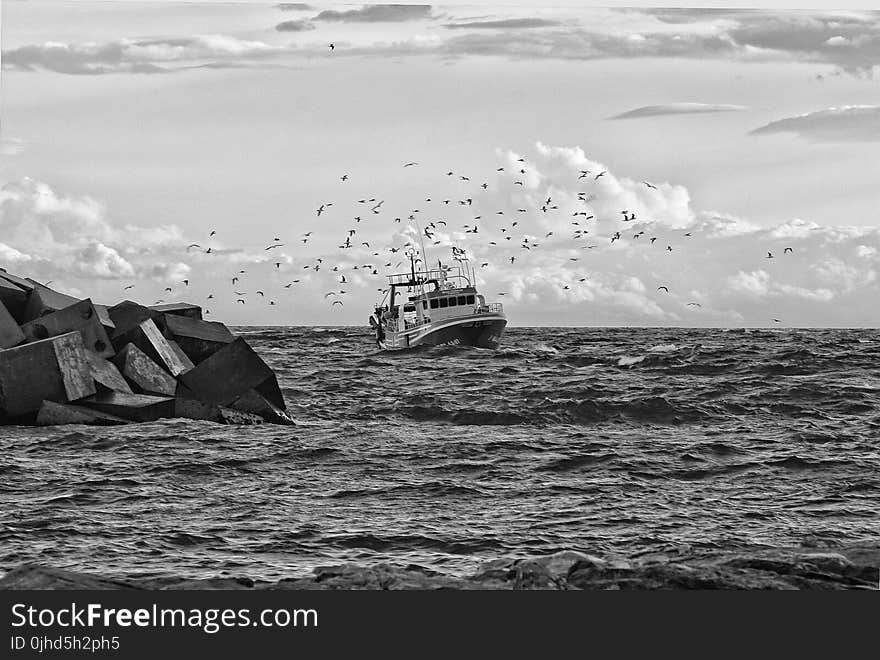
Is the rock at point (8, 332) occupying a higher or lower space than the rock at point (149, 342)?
higher

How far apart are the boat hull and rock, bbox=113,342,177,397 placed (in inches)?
1389

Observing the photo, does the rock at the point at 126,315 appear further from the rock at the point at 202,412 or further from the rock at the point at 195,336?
the rock at the point at 202,412

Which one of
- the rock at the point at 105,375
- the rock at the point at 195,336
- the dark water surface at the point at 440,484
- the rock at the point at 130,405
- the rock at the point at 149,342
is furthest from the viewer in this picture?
the rock at the point at 195,336

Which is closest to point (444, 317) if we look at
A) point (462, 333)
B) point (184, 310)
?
point (462, 333)

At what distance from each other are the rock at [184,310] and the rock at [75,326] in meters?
3.89

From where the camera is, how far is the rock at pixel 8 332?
60.8 feet

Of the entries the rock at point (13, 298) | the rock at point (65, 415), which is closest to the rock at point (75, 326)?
the rock at point (65, 415)

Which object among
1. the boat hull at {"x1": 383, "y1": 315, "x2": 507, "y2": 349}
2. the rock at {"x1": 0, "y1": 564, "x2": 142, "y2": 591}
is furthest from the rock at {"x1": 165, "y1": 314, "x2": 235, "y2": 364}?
the boat hull at {"x1": 383, "y1": 315, "x2": 507, "y2": 349}

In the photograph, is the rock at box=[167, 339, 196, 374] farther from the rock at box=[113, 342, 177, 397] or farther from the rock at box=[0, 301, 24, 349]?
the rock at box=[0, 301, 24, 349]

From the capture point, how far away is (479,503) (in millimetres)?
12766

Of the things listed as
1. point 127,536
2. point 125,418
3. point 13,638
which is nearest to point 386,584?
point 13,638

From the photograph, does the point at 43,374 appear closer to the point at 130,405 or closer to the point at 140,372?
the point at 130,405

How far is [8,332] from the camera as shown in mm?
18625

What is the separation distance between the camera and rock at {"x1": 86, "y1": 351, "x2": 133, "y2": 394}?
18.1 metres
